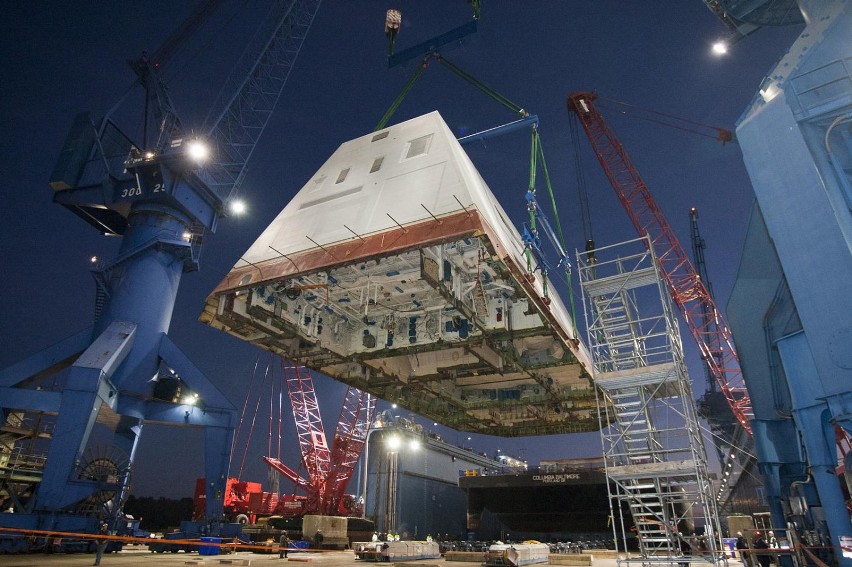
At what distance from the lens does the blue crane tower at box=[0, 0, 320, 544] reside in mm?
23391

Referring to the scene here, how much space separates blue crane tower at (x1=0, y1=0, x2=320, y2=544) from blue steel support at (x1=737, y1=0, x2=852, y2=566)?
28.7 m

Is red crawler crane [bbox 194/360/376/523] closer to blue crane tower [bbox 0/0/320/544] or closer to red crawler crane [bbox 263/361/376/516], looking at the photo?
red crawler crane [bbox 263/361/376/516]

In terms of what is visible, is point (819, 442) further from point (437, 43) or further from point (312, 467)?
point (312, 467)

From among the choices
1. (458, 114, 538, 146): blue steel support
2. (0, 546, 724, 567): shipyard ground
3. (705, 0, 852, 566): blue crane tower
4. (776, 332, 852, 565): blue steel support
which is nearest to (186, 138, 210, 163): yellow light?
(458, 114, 538, 146): blue steel support

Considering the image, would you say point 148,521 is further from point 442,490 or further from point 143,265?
point 143,265

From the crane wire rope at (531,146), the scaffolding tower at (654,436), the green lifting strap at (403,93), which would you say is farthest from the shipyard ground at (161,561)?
the green lifting strap at (403,93)

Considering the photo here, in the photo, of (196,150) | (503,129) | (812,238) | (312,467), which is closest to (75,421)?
(196,150)

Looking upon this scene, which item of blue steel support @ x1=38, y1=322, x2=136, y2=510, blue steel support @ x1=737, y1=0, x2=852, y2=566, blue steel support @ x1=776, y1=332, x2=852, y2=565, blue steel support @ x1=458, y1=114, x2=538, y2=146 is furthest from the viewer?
blue steel support @ x1=458, y1=114, x2=538, y2=146

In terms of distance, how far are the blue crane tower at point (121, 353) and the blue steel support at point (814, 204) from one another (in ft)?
94.3

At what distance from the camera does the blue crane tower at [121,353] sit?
2339 centimetres

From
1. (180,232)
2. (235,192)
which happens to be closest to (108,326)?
(180,232)

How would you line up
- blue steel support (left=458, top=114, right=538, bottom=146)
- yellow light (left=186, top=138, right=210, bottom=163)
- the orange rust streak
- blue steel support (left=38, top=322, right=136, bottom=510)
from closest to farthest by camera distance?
the orange rust streak, blue steel support (left=38, top=322, right=136, bottom=510), blue steel support (left=458, top=114, right=538, bottom=146), yellow light (left=186, top=138, right=210, bottom=163)

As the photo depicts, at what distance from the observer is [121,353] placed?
2775cm

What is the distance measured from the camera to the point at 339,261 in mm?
14617
